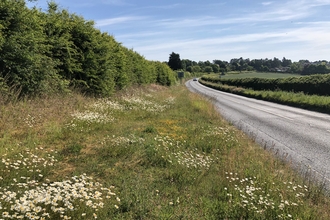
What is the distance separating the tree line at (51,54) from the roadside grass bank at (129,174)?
840 mm

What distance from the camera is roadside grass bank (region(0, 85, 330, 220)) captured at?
142 inches

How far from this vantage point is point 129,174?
5.23 m

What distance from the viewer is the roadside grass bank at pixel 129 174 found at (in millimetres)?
3613

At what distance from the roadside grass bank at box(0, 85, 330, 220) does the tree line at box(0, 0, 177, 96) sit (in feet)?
2.76

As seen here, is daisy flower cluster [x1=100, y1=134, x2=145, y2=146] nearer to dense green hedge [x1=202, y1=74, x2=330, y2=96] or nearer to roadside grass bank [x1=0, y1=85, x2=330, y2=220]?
roadside grass bank [x1=0, y1=85, x2=330, y2=220]

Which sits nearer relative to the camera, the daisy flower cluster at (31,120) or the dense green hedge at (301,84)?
the daisy flower cluster at (31,120)

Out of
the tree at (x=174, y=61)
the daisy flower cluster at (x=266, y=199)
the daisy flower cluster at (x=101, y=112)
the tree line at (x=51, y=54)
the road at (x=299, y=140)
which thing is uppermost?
the tree at (x=174, y=61)

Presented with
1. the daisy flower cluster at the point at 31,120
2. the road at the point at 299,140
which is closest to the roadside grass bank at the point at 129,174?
the daisy flower cluster at the point at 31,120

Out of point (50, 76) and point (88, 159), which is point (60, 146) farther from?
point (50, 76)

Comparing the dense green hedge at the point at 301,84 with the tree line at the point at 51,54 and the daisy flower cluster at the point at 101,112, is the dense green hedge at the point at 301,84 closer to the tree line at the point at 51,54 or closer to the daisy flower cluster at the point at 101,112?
the daisy flower cluster at the point at 101,112

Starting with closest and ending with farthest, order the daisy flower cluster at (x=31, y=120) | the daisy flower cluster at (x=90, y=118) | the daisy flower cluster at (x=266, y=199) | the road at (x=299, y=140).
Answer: the daisy flower cluster at (x=266, y=199) → the road at (x=299, y=140) → the daisy flower cluster at (x=31, y=120) → the daisy flower cluster at (x=90, y=118)

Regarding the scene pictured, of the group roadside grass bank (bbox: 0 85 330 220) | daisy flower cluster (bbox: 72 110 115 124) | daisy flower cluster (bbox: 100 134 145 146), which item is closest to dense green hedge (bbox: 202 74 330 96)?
roadside grass bank (bbox: 0 85 330 220)

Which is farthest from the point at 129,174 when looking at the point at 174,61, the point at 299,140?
the point at 174,61

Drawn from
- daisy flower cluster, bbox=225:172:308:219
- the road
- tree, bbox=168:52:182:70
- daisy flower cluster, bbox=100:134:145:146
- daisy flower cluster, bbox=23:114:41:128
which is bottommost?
the road
